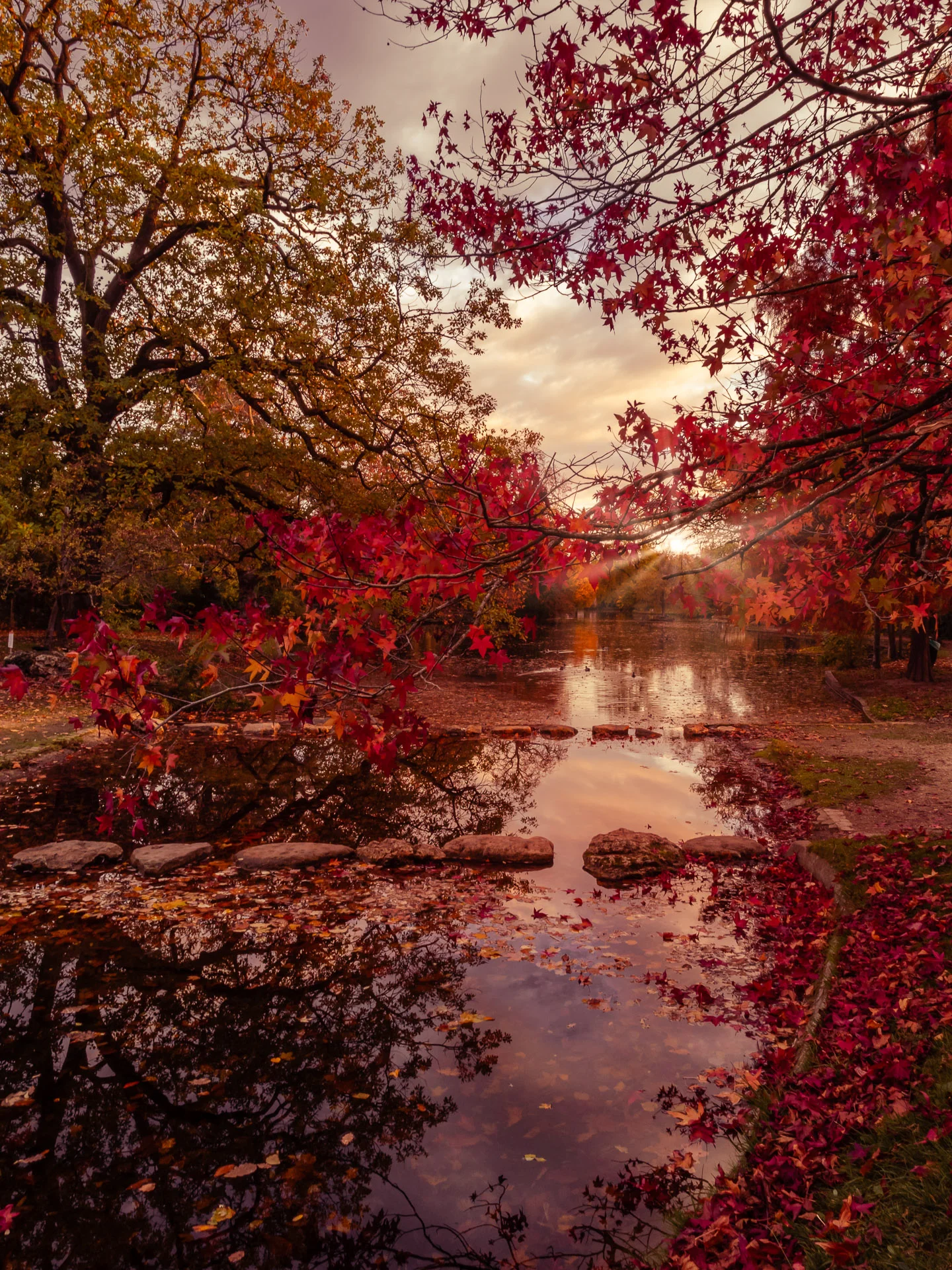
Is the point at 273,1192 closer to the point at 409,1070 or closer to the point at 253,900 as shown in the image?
the point at 409,1070

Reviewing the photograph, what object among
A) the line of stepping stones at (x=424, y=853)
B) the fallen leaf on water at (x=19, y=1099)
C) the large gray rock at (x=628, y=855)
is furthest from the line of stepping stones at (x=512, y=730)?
the fallen leaf on water at (x=19, y=1099)

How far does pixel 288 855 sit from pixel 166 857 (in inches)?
60.2

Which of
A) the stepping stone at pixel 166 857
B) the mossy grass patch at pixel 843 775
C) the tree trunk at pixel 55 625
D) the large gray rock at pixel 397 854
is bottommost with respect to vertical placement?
the large gray rock at pixel 397 854

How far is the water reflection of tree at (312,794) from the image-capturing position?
1089 cm

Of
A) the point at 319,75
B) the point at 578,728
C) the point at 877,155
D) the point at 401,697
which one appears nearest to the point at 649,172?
the point at 877,155

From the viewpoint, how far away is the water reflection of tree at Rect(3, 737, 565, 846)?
35.7 feet

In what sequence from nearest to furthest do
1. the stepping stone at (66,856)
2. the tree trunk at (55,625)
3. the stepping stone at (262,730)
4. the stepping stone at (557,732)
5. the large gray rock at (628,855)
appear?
the stepping stone at (66,856), the large gray rock at (628,855), the stepping stone at (262,730), the stepping stone at (557,732), the tree trunk at (55,625)

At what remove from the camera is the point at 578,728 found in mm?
19125

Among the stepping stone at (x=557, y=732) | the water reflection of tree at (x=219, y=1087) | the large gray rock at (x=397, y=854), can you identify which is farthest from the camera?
the stepping stone at (x=557, y=732)

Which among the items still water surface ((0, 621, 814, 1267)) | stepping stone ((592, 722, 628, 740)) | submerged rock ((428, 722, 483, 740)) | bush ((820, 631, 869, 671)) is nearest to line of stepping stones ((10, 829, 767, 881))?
still water surface ((0, 621, 814, 1267))

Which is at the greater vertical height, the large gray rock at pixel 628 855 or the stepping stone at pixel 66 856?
the stepping stone at pixel 66 856

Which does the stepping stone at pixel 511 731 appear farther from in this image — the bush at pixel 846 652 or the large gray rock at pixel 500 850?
the bush at pixel 846 652

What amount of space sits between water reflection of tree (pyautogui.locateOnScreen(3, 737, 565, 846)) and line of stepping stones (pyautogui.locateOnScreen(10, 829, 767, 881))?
2.60 feet

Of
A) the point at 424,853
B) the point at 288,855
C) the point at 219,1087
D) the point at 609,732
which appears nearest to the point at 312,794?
the point at 288,855
